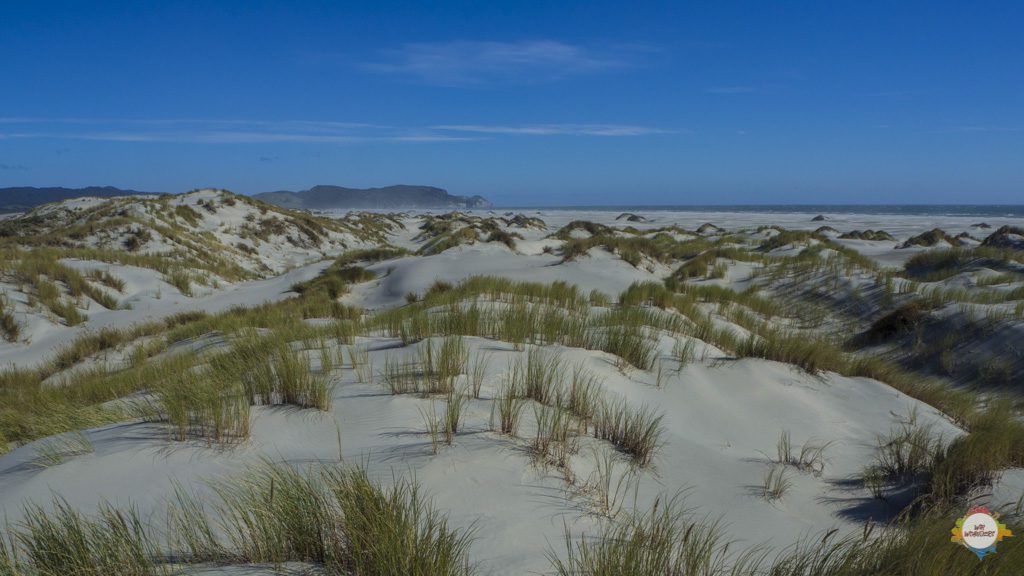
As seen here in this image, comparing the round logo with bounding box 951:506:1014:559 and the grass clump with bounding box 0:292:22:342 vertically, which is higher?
the round logo with bounding box 951:506:1014:559

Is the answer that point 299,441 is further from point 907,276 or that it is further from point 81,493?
point 907,276

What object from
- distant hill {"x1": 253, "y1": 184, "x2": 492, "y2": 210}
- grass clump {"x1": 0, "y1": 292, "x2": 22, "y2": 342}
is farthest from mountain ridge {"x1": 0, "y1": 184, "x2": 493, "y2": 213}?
grass clump {"x1": 0, "y1": 292, "x2": 22, "y2": 342}

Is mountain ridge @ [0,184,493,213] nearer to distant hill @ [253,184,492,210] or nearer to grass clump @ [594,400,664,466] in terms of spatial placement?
distant hill @ [253,184,492,210]

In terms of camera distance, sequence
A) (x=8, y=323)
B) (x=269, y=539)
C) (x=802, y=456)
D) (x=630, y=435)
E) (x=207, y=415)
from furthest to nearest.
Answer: (x=8, y=323), (x=802, y=456), (x=630, y=435), (x=207, y=415), (x=269, y=539)

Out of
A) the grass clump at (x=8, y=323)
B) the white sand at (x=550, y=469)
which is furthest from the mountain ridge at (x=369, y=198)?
the white sand at (x=550, y=469)

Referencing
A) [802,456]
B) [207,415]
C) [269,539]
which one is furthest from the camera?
[802,456]

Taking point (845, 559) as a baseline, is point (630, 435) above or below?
below

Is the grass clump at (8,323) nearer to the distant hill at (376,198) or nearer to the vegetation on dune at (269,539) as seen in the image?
the vegetation on dune at (269,539)

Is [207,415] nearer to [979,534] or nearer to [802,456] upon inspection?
[979,534]

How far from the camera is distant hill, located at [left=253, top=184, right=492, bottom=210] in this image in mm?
142375

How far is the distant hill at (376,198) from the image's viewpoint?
142375mm

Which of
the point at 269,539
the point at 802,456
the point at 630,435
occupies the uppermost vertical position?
Answer: the point at 269,539

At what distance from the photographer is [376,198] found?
15262 centimetres

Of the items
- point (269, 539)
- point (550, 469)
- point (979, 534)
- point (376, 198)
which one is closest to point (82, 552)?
point (269, 539)
